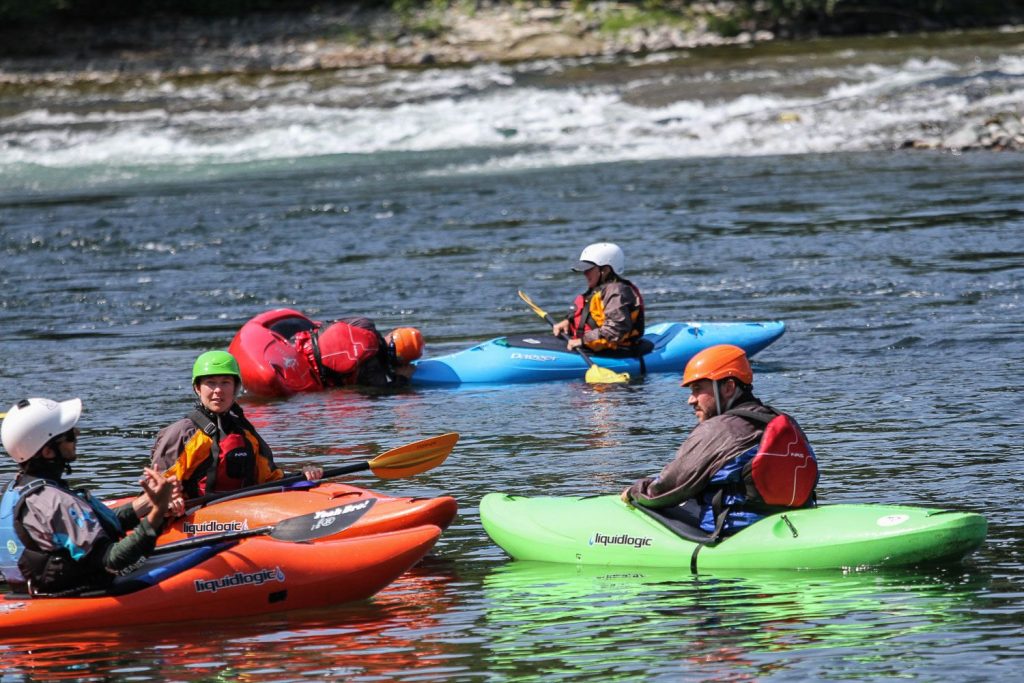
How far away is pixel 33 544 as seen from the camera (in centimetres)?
605

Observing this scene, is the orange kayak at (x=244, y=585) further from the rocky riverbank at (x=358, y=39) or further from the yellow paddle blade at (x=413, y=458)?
the rocky riverbank at (x=358, y=39)

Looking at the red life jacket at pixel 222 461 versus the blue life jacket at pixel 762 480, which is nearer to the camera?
the blue life jacket at pixel 762 480

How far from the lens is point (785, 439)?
→ 6.41 m

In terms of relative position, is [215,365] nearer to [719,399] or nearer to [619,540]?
[619,540]

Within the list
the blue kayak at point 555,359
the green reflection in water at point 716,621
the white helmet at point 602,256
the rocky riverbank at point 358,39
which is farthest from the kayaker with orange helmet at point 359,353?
the rocky riverbank at point 358,39

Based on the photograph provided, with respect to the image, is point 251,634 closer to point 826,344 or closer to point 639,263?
point 826,344

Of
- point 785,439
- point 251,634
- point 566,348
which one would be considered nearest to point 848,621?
point 785,439

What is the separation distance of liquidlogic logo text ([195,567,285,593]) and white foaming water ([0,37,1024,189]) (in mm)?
17426

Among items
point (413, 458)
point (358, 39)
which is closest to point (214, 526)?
point (413, 458)

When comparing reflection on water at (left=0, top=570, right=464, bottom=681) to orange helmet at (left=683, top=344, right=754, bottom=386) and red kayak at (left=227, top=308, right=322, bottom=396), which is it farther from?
red kayak at (left=227, top=308, right=322, bottom=396)

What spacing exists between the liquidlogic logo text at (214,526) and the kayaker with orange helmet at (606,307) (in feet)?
15.4

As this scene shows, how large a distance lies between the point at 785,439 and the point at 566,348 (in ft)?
17.9

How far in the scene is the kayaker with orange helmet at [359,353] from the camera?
1146cm

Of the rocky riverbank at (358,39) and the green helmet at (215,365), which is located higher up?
the rocky riverbank at (358,39)
